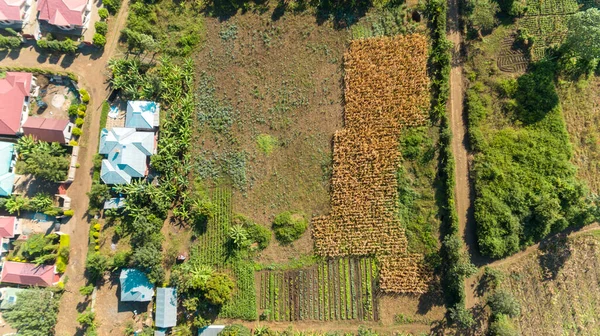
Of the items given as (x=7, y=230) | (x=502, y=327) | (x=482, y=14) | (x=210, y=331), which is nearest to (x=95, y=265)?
(x=7, y=230)

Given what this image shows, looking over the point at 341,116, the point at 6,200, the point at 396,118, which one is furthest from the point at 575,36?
the point at 6,200

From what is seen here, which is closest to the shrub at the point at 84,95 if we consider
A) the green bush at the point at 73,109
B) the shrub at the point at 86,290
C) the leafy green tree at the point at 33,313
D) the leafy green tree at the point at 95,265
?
the green bush at the point at 73,109

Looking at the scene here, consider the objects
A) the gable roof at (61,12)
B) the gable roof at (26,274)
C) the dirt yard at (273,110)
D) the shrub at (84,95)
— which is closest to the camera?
the gable roof at (26,274)

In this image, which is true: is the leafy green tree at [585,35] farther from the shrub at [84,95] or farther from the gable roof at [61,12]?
the gable roof at [61,12]

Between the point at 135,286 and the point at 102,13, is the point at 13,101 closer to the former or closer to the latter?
the point at 102,13

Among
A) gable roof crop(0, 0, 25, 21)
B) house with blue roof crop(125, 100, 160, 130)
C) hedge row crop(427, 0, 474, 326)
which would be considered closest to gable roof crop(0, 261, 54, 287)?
house with blue roof crop(125, 100, 160, 130)

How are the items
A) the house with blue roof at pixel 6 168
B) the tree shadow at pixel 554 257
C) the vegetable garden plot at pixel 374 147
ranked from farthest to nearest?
the house with blue roof at pixel 6 168 → the vegetable garden plot at pixel 374 147 → the tree shadow at pixel 554 257

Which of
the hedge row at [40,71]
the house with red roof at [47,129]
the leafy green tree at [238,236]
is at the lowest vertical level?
the leafy green tree at [238,236]
